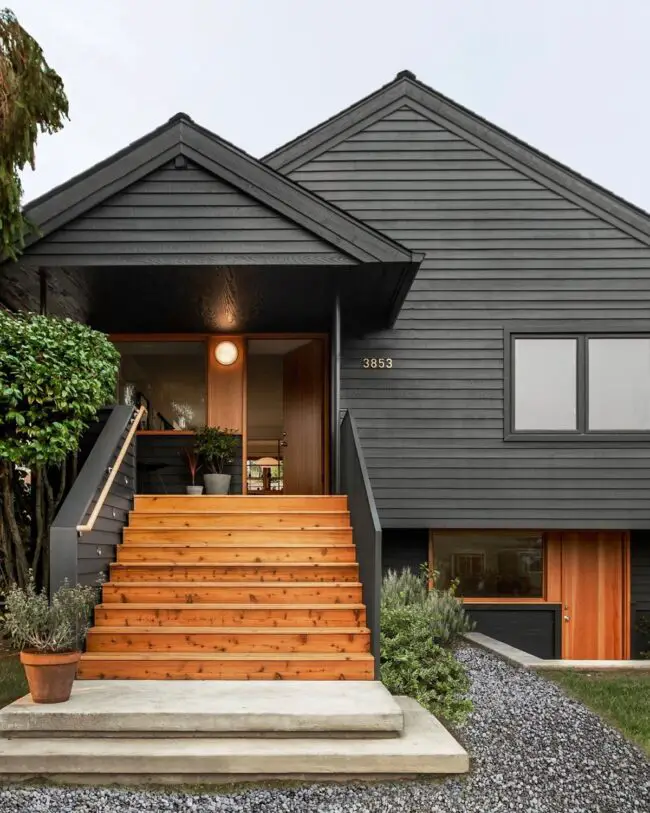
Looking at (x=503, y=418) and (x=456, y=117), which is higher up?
(x=456, y=117)

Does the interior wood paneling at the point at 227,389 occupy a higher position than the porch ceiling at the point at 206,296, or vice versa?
the porch ceiling at the point at 206,296

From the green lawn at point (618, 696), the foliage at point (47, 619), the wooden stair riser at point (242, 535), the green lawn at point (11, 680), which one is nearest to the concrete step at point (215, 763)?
the foliage at point (47, 619)

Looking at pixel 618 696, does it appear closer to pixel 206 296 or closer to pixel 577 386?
pixel 577 386

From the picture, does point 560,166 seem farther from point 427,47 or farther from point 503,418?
point 427,47

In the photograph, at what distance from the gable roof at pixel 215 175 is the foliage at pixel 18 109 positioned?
38cm

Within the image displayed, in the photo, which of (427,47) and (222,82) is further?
(222,82)

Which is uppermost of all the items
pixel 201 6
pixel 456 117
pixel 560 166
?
pixel 201 6

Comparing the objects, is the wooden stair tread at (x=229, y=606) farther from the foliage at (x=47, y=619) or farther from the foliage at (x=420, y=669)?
the foliage at (x=47, y=619)

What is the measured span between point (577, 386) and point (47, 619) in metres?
6.39

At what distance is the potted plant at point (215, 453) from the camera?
28.9 ft

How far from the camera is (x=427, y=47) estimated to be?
129ft

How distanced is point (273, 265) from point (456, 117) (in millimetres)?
3755

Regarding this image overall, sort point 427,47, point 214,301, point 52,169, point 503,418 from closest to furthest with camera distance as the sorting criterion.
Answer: point 214,301 → point 503,418 → point 427,47 → point 52,169

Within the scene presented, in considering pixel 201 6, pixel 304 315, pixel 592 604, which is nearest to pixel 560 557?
pixel 592 604
